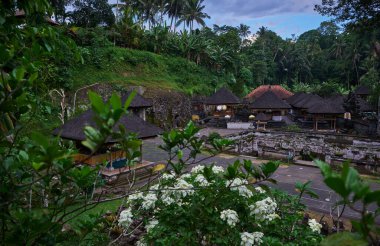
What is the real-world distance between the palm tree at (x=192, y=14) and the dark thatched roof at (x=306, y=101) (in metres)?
21.5

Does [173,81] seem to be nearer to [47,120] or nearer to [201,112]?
[201,112]

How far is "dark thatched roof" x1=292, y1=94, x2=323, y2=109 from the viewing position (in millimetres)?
31241

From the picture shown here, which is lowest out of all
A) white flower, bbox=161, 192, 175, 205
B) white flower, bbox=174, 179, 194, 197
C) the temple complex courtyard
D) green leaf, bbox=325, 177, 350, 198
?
the temple complex courtyard

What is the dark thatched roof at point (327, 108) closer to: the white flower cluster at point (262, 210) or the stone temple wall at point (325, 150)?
the stone temple wall at point (325, 150)

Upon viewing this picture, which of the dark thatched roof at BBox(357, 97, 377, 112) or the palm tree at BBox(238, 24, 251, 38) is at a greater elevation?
the palm tree at BBox(238, 24, 251, 38)

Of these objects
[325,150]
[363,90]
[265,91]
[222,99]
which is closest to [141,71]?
[222,99]

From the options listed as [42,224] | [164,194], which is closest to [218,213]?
[164,194]

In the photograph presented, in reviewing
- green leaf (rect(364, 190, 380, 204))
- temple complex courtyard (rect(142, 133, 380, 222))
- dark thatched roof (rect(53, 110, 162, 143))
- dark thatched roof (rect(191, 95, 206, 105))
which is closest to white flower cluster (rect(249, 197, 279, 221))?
green leaf (rect(364, 190, 380, 204))

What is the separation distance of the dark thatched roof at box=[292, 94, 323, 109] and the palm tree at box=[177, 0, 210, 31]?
21.5 meters

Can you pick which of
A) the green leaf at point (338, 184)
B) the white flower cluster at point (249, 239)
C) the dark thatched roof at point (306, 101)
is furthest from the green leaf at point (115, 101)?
the dark thatched roof at point (306, 101)

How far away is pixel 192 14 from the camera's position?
4672 cm

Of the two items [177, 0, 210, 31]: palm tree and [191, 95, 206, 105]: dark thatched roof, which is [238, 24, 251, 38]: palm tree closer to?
[177, 0, 210, 31]: palm tree

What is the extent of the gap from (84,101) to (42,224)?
22932 mm

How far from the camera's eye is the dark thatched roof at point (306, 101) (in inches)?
1230
